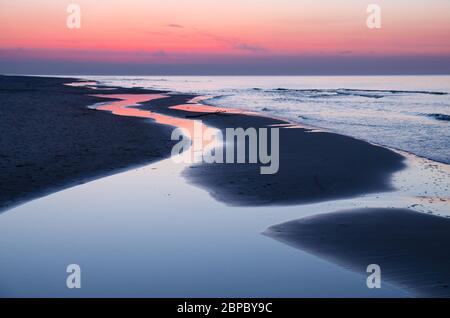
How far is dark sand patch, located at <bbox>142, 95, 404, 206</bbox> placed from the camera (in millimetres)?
10633

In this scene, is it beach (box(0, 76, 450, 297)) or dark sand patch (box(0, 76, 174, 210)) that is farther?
dark sand patch (box(0, 76, 174, 210))

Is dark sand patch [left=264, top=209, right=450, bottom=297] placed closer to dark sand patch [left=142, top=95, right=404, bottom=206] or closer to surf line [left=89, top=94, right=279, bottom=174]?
dark sand patch [left=142, top=95, right=404, bottom=206]

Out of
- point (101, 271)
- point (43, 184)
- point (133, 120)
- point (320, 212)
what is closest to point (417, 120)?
point (133, 120)

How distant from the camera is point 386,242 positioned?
7.52 metres

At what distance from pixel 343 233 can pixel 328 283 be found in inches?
80.6

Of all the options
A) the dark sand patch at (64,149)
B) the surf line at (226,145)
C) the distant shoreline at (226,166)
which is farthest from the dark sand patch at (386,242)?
the dark sand patch at (64,149)

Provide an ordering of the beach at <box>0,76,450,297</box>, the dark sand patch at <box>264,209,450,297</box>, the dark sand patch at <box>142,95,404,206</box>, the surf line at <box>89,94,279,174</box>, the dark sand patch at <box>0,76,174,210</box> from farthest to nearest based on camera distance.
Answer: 1. the surf line at <box>89,94,279,174</box>
2. the dark sand patch at <box>0,76,174,210</box>
3. the dark sand patch at <box>142,95,404,206</box>
4. the beach at <box>0,76,450,297</box>
5. the dark sand patch at <box>264,209,450,297</box>

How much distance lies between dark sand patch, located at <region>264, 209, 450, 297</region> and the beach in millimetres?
18

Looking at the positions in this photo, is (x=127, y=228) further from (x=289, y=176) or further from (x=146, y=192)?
(x=289, y=176)

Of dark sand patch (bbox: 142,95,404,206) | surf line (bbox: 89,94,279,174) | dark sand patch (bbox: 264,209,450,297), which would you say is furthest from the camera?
surf line (bbox: 89,94,279,174)

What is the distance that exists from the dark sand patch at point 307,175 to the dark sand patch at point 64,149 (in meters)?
2.59

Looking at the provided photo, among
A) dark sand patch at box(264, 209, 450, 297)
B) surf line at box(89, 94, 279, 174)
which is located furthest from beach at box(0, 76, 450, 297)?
surf line at box(89, 94, 279, 174)

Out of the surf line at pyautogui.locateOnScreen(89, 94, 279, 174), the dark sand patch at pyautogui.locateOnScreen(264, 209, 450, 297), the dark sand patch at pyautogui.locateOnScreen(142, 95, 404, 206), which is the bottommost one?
the dark sand patch at pyautogui.locateOnScreen(264, 209, 450, 297)

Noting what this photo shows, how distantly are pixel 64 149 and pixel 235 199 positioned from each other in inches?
280
